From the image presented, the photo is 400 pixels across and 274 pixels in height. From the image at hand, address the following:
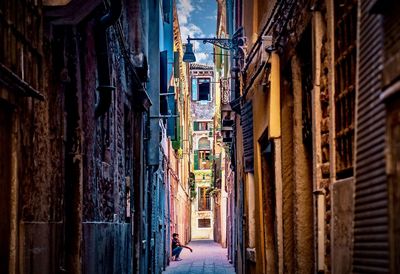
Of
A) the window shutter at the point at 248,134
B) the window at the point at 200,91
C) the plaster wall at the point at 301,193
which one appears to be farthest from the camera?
the window at the point at 200,91

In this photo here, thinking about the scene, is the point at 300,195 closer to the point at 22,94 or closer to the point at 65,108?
the point at 65,108

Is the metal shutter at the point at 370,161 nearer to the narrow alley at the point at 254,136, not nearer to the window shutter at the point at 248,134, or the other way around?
the narrow alley at the point at 254,136

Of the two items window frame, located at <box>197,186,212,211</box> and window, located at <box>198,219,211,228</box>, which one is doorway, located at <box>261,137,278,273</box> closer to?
window frame, located at <box>197,186,212,211</box>

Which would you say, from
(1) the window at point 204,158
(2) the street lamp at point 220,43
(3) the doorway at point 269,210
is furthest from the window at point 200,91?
(3) the doorway at point 269,210

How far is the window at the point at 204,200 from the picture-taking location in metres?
60.6

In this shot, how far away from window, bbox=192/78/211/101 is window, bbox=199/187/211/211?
842 centimetres

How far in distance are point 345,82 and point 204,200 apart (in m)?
A: 56.8

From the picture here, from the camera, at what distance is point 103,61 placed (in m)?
8.26

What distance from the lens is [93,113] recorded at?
797 centimetres

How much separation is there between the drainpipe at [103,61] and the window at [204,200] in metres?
52.0

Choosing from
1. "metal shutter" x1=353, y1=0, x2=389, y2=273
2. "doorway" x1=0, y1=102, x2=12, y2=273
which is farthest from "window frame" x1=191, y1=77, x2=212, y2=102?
"metal shutter" x1=353, y1=0, x2=389, y2=273

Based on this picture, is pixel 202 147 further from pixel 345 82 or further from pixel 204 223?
pixel 345 82

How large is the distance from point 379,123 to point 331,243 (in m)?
1.83

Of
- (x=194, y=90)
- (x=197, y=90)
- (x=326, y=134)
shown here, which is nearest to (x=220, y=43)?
(x=326, y=134)
